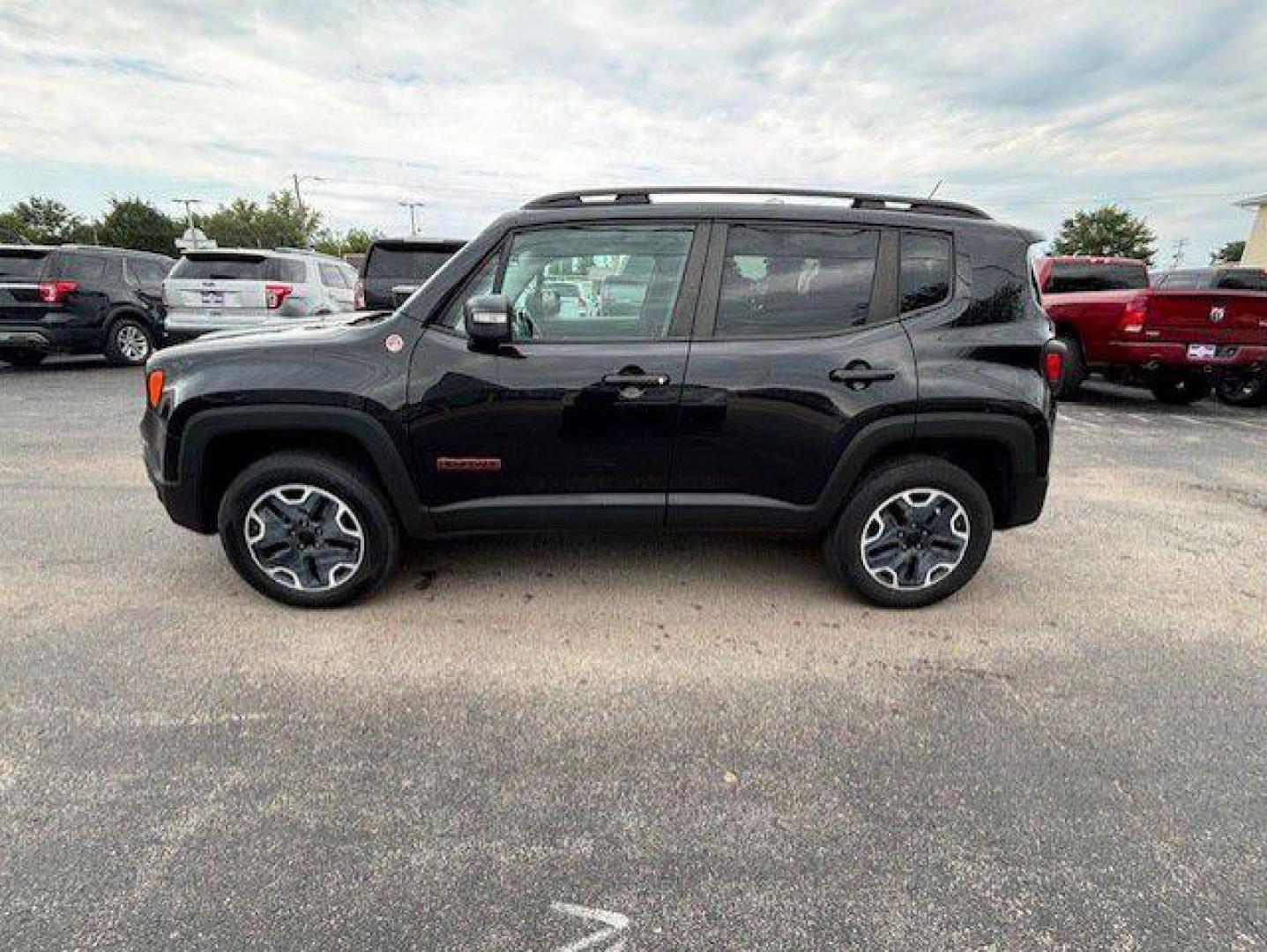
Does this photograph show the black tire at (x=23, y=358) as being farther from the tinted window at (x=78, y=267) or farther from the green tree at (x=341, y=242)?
the green tree at (x=341, y=242)

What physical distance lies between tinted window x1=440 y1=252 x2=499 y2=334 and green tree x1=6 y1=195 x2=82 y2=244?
9037 centimetres

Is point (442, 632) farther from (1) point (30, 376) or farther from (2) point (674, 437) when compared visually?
(1) point (30, 376)

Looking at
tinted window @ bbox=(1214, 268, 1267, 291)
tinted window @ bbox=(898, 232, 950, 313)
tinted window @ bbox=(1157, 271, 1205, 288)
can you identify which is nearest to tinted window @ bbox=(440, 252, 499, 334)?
tinted window @ bbox=(898, 232, 950, 313)

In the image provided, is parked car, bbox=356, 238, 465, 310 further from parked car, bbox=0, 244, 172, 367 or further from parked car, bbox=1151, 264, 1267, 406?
parked car, bbox=1151, 264, 1267, 406

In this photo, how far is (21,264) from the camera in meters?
9.45

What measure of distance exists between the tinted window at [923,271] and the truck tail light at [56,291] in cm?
1108

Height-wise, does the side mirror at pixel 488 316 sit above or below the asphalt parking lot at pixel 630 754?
above

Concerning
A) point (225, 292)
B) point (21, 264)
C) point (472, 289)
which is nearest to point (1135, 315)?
point (472, 289)

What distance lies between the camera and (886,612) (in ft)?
11.1

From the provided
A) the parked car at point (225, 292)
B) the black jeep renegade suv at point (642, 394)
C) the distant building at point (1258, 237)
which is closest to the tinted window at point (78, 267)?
the parked car at point (225, 292)

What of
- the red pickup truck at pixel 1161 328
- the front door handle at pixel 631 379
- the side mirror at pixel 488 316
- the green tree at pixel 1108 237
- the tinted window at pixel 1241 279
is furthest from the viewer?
the green tree at pixel 1108 237

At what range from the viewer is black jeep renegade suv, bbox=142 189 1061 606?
3.05 meters

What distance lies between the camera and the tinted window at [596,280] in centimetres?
310

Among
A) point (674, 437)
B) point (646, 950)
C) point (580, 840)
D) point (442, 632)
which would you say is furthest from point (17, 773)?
point (674, 437)
